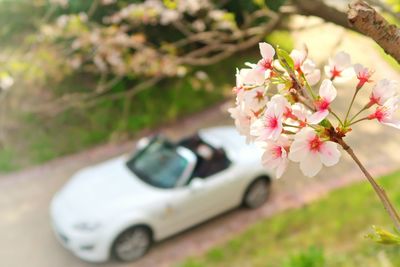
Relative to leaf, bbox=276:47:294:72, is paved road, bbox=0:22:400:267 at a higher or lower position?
lower

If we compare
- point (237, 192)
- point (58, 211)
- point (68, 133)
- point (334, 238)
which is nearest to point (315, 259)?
point (334, 238)

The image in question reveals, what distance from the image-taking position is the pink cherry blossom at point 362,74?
1.66 metres

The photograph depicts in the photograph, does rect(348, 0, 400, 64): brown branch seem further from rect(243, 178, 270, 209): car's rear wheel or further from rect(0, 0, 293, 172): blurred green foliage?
rect(0, 0, 293, 172): blurred green foliage

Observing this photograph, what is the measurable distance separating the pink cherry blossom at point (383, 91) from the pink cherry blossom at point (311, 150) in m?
0.22

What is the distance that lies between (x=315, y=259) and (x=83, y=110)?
6.00 meters

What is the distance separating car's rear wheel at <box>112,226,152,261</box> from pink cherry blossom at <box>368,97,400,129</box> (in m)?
5.20

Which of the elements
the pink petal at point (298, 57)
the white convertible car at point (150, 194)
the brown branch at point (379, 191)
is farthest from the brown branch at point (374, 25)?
Answer: the white convertible car at point (150, 194)

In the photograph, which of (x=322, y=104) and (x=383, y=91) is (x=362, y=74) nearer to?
(x=383, y=91)

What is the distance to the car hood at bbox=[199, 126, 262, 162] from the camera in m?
7.28

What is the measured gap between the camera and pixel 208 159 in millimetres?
6953

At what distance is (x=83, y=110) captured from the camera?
965cm

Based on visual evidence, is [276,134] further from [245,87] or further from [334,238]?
[334,238]

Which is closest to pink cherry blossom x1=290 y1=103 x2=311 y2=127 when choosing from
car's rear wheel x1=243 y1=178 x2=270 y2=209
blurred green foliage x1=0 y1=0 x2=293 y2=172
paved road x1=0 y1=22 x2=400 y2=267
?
paved road x1=0 y1=22 x2=400 y2=267

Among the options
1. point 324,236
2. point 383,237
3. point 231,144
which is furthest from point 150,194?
point 383,237
